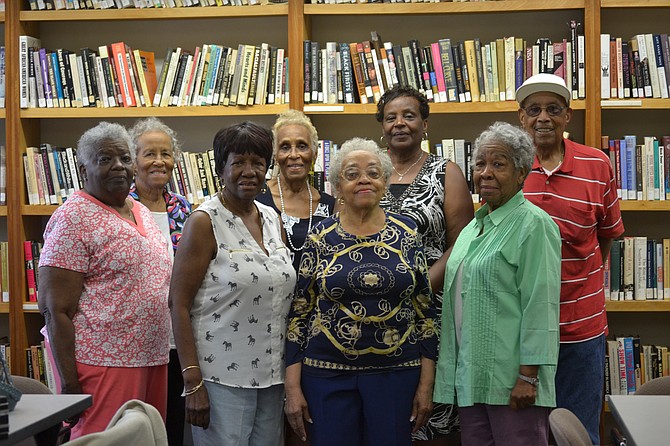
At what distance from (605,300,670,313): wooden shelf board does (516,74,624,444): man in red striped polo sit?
1038 millimetres

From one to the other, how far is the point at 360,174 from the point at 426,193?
0.47m

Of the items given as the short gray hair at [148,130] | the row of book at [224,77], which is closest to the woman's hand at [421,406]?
the short gray hair at [148,130]

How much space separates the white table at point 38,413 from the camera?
1.99 metres

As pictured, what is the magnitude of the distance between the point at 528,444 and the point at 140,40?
3326mm

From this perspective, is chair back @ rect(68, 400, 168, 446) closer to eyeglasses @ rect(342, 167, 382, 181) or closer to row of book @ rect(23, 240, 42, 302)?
eyeglasses @ rect(342, 167, 382, 181)

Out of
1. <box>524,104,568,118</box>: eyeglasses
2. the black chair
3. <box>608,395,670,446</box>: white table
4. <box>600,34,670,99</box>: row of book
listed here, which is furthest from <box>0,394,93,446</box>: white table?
<box>600,34,670,99</box>: row of book

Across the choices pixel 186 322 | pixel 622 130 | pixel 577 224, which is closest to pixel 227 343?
pixel 186 322

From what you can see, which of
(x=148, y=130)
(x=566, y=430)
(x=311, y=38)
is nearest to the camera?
(x=566, y=430)

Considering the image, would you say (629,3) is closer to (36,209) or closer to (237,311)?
(237,311)

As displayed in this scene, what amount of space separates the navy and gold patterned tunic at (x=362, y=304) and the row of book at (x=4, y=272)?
236cm

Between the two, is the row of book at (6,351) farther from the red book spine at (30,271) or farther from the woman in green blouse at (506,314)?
the woman in green blouse at (506,314)

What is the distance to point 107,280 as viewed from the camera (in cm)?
277

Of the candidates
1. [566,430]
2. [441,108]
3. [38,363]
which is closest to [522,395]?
[566,430]

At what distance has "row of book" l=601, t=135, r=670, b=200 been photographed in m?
4.17
